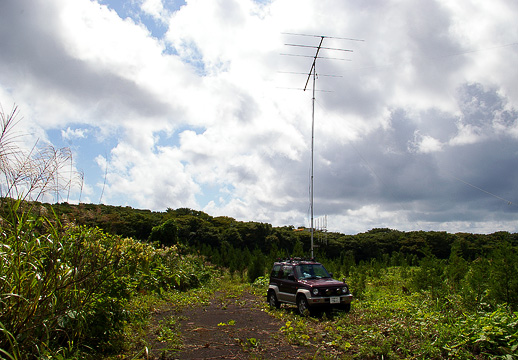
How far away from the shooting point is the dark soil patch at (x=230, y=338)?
6.09 meters

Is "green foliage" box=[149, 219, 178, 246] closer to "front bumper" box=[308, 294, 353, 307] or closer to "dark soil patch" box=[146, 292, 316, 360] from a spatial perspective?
"dark soil patch" box=[146, 292, 316, 360]

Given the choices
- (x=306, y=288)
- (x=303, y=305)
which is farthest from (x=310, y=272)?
(x=303, y=305)

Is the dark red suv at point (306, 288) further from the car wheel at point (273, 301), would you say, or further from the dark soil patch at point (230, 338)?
the dark soil patch at point (230, 338)

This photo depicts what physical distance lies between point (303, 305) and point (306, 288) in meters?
0.50

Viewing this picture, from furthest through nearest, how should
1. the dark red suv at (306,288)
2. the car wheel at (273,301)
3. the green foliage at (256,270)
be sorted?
1. the green foliage at (256,270)
2. the car wheel at (273,301)
3. the dark red suv at (306,288)

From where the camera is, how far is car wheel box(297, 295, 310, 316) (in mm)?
10010

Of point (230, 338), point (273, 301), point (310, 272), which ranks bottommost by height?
point (273, 301)

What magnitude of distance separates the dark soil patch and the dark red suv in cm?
106

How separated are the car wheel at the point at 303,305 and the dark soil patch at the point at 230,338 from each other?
0.91 metres

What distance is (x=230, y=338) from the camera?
7.18 meters

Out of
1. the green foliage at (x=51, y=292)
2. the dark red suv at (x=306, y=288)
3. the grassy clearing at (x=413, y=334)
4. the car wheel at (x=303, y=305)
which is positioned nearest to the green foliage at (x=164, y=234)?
the dark red suv at (x=306, y=288)

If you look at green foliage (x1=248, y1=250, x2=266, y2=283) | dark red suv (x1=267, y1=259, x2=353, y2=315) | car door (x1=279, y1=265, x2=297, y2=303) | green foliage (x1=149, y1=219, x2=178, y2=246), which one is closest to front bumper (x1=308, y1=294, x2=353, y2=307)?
dark red suv (x1=267, y1=259, x2=353, y2=315)

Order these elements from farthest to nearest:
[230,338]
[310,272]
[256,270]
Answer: [256,270] < [310,272] < [230,338]

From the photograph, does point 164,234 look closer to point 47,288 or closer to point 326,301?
point 326,301
